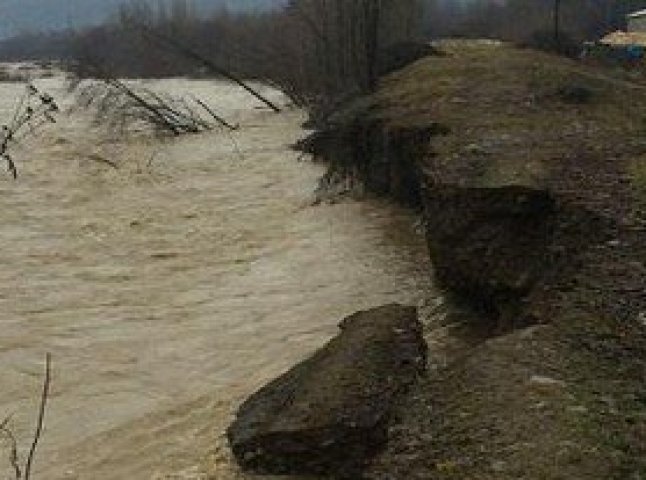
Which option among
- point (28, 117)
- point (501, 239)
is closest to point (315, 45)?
point (501, 239)

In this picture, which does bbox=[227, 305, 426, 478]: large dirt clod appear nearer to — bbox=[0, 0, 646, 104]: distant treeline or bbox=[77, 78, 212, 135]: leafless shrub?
bbox=[0, 0, 646, 104]: distant treeline

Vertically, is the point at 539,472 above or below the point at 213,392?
above

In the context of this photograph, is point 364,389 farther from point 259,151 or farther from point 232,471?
point 259,151

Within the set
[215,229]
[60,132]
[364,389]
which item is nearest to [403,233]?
[215,229]

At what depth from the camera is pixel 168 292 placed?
39.2 ft

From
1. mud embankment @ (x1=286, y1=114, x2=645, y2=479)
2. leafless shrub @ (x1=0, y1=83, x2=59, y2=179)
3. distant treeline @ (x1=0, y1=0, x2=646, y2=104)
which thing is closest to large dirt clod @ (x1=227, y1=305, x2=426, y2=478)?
mud embankment @ (x1=286, y1=114, x2=645, y2=479)

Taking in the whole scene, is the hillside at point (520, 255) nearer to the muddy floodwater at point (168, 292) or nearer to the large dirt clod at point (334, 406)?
A: the large dirt clod at point (334, 406)

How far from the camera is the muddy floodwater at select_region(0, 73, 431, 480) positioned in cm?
→ 812

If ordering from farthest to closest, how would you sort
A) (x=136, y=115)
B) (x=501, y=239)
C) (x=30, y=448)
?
(x=136, y=115) → (x=501, y=239) → (x=30, y=448)

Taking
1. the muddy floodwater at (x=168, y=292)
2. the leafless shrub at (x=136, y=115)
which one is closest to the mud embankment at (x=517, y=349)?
the muddy floodwater at (x=168, y=292)

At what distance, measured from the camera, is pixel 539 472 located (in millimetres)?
5121

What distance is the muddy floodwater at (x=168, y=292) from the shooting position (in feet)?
26.7

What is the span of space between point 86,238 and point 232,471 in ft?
28.1

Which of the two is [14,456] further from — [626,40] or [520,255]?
[626,40]
